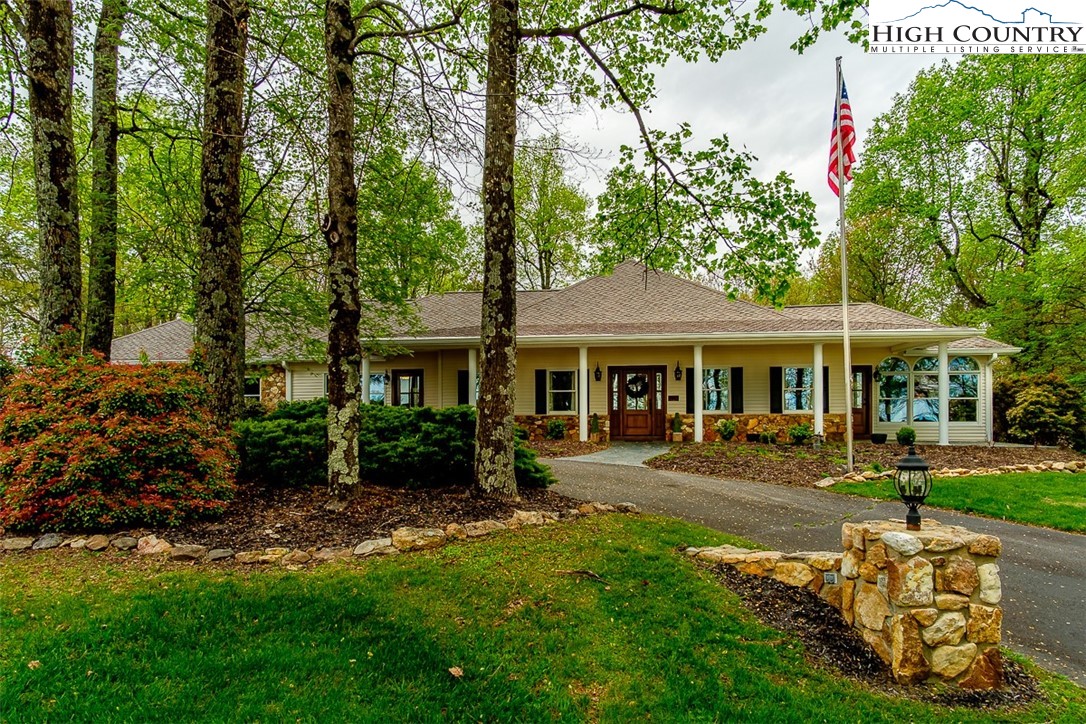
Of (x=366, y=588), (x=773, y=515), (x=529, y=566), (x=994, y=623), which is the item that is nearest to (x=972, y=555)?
A: (x=994, y=623)

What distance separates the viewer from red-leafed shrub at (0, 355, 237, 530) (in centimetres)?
392

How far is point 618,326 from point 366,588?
1073 cm

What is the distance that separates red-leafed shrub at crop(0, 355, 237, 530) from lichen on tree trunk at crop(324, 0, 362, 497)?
3.62ft

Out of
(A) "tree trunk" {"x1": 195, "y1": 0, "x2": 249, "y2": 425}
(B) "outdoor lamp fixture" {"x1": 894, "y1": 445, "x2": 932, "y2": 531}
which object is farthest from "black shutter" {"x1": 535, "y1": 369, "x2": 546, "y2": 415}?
(B) "outdoor lamp fixture" {"x1": 894, "y1": 445, "x2": 932, "y2": 531}

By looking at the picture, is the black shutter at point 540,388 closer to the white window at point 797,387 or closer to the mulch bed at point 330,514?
the white window at point 797,387

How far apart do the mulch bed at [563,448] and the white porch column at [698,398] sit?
7.91 ft

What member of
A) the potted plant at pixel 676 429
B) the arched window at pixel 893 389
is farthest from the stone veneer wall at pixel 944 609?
the arched window at pixel 893 389

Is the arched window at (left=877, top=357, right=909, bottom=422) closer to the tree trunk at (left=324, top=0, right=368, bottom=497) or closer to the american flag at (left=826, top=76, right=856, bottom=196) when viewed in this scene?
the american flag at (left=826, top=76, right=856, bottom=196)

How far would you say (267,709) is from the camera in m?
2.26

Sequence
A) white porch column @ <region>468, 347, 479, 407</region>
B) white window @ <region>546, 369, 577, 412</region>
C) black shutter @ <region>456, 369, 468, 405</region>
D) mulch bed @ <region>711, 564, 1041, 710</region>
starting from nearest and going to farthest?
1. mulch bed @ <region>711, 564, 1041, 710</region>
2. white porch column @ <region>468, 347, 479, 407</region>
3. white window @ <region>546, 369, 577, 412</region>
4. black shutter @ <region>456, 369, 468, 405</region>

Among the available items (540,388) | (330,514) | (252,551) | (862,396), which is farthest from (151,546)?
(862,396)

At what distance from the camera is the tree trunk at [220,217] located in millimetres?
5637

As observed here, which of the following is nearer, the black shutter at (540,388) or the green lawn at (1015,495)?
the green lawn at (1015,495)

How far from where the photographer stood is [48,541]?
12.4 ft
